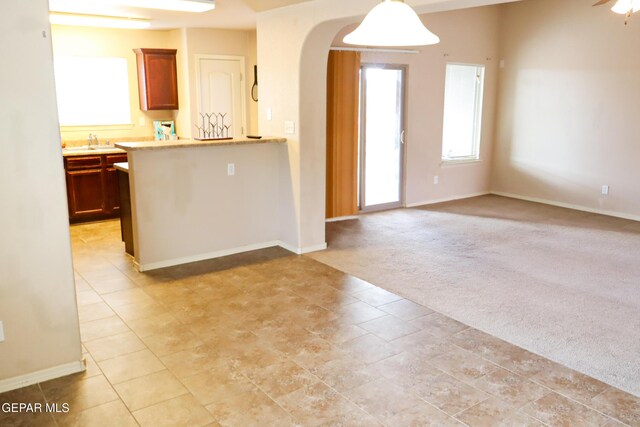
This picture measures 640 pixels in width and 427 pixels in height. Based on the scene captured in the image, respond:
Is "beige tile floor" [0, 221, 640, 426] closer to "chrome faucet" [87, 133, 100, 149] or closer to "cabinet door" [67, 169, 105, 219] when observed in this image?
"cabinet door" [67, 169, 105, 219]

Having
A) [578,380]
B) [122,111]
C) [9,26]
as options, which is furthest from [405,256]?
[122,111]

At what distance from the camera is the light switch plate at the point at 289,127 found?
5.16 m

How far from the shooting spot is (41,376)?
2.92 m

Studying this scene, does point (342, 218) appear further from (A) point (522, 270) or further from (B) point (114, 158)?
(B) point (114, 158)

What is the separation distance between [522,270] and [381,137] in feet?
9.86

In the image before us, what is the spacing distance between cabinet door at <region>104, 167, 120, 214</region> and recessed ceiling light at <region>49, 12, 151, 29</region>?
5.57 ft

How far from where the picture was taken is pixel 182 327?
361 centimetres

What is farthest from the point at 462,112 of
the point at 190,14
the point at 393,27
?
the point at 393,27

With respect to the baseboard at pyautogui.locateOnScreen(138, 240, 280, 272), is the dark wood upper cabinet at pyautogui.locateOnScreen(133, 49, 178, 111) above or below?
above

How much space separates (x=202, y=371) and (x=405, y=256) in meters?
2.74

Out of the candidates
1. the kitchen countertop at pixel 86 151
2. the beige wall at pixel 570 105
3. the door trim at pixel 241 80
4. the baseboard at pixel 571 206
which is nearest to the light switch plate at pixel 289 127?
the kitchen countertop at pixel 86 151

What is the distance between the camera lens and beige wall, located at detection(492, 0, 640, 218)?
6852 mm

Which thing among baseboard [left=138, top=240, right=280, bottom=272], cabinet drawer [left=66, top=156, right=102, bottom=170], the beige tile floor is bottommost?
the beige tile floor

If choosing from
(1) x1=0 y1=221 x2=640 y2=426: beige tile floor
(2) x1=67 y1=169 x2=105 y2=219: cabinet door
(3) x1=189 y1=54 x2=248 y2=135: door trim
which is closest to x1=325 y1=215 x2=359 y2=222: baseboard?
(3) x1=189 y1=54 x2=248 y2=135: door trim
